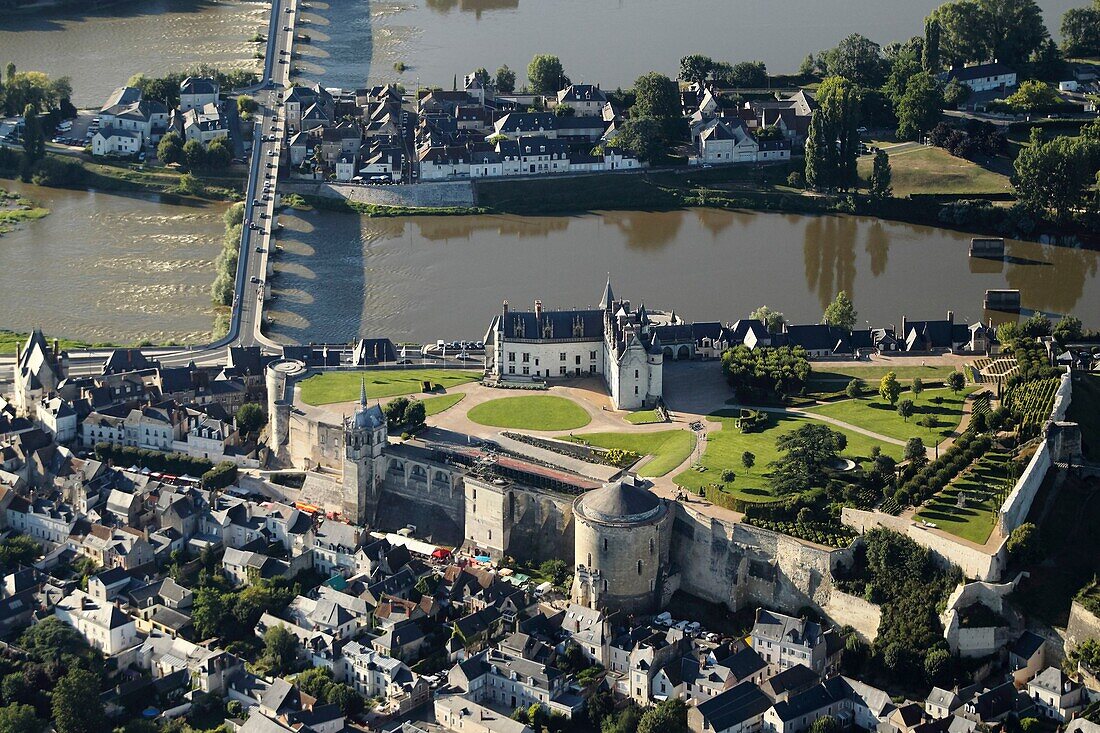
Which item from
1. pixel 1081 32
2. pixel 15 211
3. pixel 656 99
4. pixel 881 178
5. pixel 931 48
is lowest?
pixel 15 211

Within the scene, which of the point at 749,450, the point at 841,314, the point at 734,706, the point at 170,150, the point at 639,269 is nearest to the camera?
the point at 734,706

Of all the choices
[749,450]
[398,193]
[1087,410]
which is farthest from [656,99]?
[1087,410]

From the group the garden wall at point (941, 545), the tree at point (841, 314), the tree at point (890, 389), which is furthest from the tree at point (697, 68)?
the garden wall at point (941, 545)

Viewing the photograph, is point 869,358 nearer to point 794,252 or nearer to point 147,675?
point 794,252

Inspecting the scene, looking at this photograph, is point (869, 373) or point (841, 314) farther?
point (841, 314)

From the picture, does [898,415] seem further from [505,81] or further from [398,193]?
[505,81]

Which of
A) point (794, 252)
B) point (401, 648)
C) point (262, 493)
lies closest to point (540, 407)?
point (262, 493)
